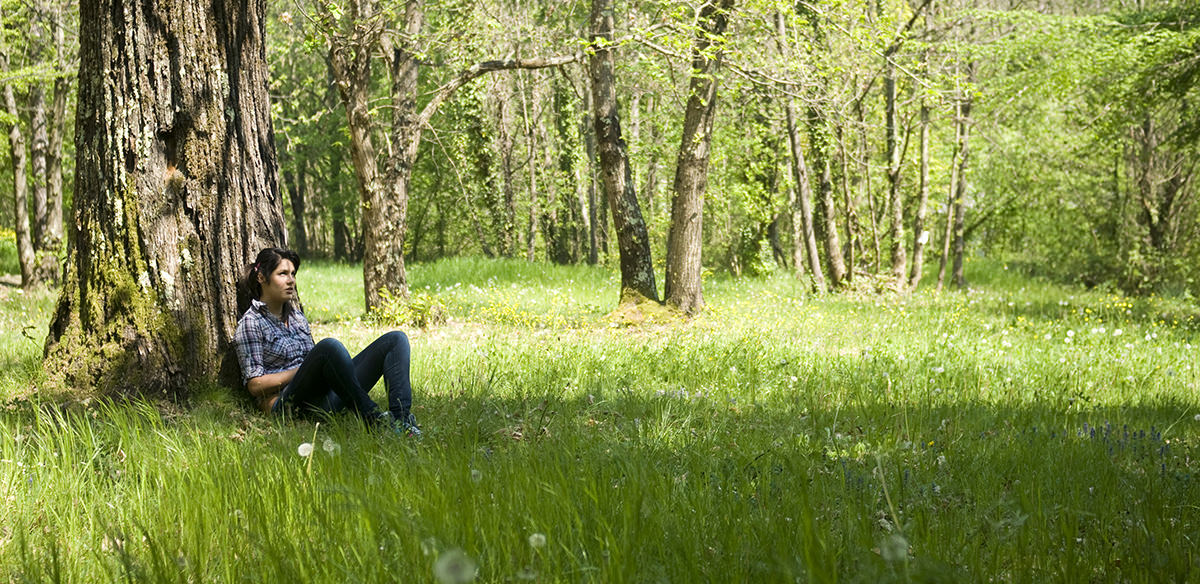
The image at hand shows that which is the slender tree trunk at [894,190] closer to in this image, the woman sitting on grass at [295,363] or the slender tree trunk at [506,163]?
the slender tree trunk at [506,163]

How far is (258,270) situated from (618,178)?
730 cm

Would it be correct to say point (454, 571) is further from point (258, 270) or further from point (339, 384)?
point (258, 270)

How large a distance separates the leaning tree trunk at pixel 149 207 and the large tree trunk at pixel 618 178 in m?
7.14

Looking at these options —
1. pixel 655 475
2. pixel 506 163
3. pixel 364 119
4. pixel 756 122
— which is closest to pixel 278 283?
pixel 655 475

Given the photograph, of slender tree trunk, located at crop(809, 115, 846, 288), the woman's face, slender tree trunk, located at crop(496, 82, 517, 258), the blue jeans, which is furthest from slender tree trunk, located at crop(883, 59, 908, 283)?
the woman's face

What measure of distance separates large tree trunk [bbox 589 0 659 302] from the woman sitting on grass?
22.7ft

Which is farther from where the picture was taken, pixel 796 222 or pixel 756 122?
pixel 796 222

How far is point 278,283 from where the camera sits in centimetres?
505

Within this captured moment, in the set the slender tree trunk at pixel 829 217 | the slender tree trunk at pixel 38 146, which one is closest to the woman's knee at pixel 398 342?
the slender tree trunk at pixel 38 146

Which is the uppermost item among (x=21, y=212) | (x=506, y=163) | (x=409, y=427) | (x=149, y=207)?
(x=506, y=163)

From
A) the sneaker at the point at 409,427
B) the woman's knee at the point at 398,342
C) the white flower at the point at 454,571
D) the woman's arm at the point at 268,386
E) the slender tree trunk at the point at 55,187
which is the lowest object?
the sneaker at the point at 409,427

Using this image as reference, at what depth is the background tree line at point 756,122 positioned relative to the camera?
1095 centimetres

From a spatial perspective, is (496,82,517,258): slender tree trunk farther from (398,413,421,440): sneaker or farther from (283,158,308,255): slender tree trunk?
(398,413,421,440): sneaker

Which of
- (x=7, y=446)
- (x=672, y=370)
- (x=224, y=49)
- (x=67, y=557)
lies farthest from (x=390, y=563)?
(x=672, y=370)
